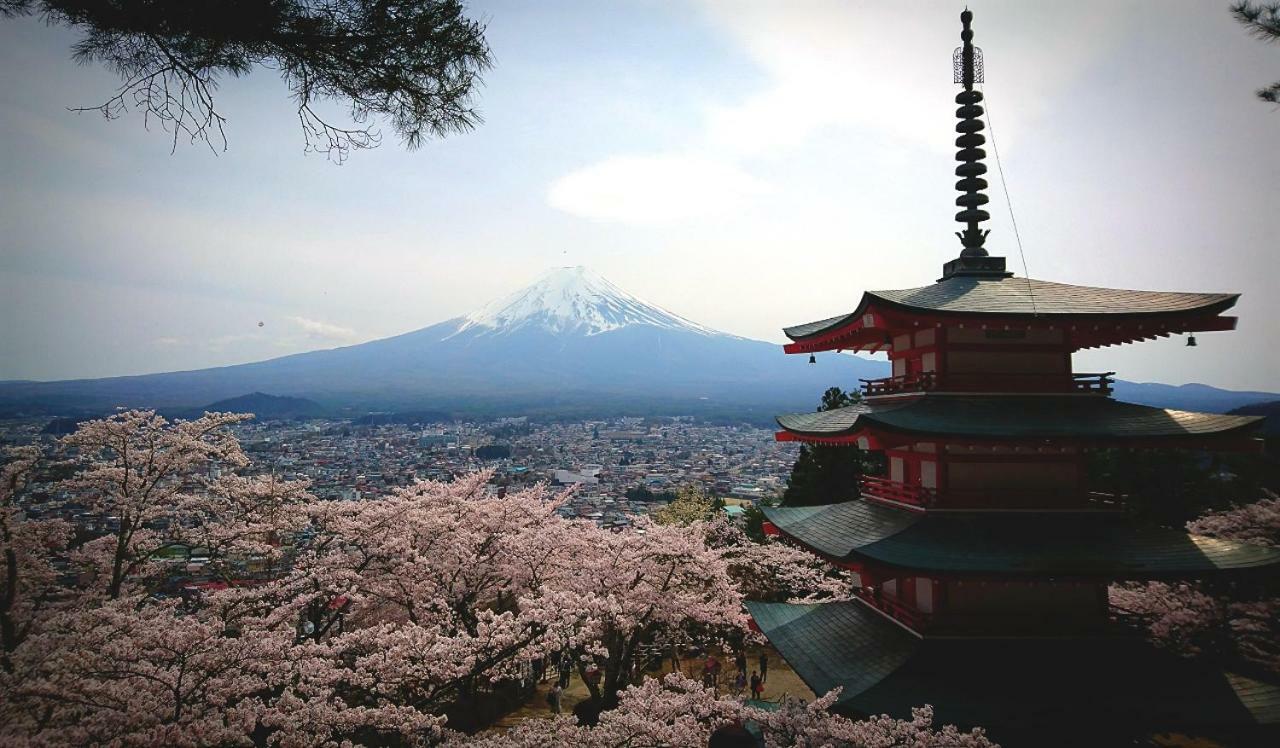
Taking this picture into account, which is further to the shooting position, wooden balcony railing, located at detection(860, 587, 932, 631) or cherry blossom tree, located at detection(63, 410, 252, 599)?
cherry blossom tree, located at detection(63, 410, 252, 599)

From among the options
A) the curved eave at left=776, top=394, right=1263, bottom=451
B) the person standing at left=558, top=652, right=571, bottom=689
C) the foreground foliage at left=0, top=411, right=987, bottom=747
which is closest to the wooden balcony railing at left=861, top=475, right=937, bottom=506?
the curved eave at left=776, top=394, right=1263, bottom=451

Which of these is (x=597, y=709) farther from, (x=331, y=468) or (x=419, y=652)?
(x=331, y=468)

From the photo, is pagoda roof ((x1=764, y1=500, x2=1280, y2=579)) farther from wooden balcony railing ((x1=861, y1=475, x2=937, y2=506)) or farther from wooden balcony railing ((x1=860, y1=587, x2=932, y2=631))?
wooden balcony railing ((x1=860, y1=587, x2=932, y2=631))

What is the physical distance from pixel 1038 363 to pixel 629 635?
878cm

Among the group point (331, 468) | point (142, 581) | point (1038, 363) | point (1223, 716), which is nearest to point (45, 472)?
point (142, 581)

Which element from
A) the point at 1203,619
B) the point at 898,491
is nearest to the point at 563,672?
the point at 898,491

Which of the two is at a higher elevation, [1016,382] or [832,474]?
[1016,382]

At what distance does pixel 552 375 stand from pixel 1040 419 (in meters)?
126

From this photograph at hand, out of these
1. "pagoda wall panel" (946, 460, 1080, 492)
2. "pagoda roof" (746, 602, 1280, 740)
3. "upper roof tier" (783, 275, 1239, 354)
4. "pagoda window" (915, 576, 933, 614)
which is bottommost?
"pagoda roof" (746, 602, 1280, 740)

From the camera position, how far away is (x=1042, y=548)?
25.0 feet

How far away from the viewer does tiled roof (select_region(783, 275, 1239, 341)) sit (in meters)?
7.95

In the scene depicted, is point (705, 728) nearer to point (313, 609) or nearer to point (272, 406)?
point (313, 609)

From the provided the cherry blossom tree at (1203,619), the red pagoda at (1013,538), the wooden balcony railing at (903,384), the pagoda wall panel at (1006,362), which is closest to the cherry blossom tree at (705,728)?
the red pagoda at (1013,538)

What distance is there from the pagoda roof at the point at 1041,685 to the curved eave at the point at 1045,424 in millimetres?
2539
